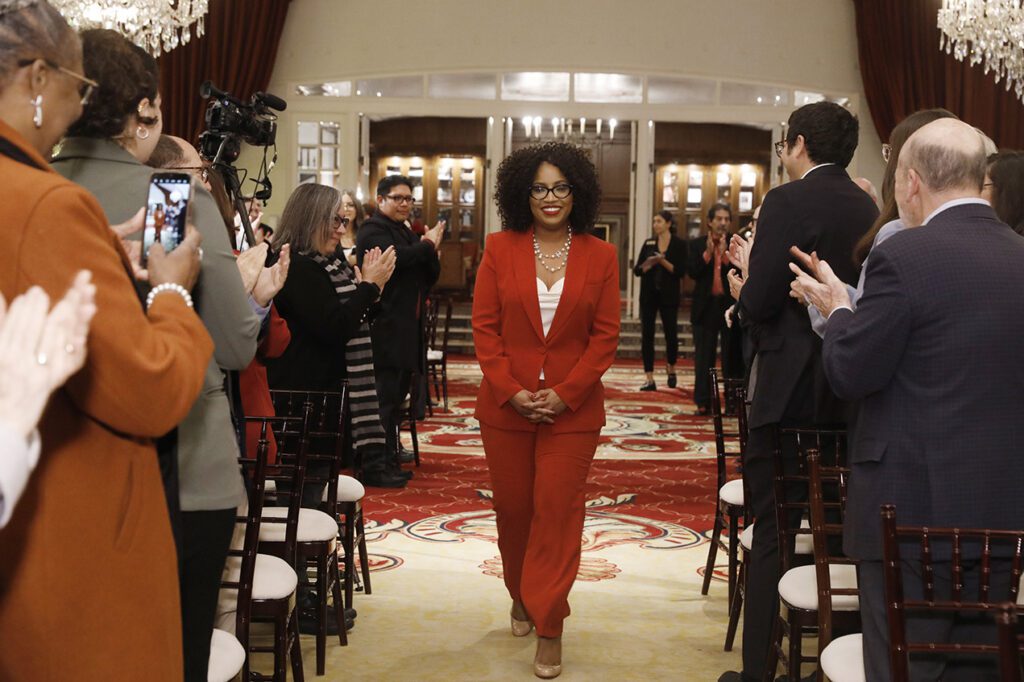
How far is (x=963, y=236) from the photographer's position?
2.41m

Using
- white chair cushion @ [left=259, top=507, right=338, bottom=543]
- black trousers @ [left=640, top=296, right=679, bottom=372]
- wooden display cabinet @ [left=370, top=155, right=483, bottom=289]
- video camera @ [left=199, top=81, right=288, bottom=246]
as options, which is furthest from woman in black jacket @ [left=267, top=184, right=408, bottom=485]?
wooden display cabinet @ [left=370, top=155, right=483, bottom=289]

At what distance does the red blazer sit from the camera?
394 cm

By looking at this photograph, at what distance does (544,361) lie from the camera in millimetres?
3973

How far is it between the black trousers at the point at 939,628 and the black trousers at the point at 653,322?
8.53m

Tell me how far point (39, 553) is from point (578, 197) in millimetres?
2856

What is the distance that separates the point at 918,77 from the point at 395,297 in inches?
348

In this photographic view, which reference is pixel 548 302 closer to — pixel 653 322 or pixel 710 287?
pixel 710 287

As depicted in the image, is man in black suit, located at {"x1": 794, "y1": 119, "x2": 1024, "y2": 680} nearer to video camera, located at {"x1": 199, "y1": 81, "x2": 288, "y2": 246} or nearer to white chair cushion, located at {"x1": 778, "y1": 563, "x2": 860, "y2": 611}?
white chair cushion, located at {"x1": 778, "y1": 563, "x2": 860, "y2": 611}

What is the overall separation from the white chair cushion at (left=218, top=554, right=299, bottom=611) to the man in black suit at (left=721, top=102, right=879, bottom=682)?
1467mm

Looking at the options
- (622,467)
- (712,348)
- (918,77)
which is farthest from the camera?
(918,77)

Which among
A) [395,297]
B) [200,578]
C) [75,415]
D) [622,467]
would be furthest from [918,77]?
[75,415]

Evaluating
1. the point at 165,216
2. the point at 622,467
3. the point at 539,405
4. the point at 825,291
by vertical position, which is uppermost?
the point at 165,216

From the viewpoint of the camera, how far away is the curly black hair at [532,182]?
410 cm

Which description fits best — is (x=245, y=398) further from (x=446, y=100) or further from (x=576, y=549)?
(x=446, y=100)
